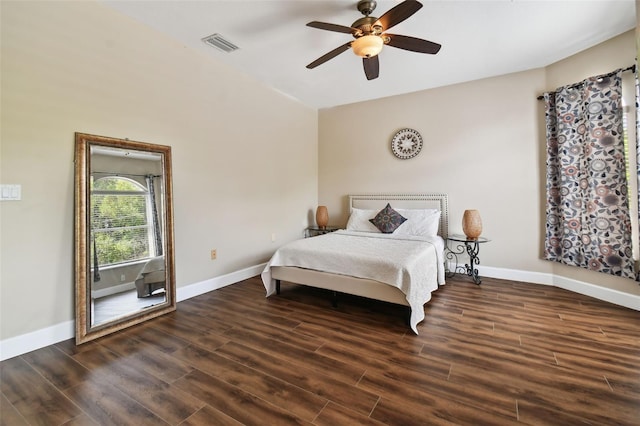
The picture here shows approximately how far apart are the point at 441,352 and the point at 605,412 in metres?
0.84

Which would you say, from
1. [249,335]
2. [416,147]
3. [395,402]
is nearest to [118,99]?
[249,335]

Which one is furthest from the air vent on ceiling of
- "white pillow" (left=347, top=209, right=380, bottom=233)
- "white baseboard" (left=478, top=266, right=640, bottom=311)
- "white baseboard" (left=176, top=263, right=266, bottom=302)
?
"white baseboard" (left=478, top=266, right=640, bottom=311)

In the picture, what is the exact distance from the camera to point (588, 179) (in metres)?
3.05

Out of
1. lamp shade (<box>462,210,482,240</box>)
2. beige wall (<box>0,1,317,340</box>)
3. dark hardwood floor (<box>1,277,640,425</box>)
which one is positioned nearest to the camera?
dark hardwood floor (<box>1,277,640,425</box>)

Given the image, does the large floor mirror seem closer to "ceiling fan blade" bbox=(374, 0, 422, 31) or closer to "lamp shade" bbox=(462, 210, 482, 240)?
"ceiling fan blade" bbox=(374, 0, 422, 31)

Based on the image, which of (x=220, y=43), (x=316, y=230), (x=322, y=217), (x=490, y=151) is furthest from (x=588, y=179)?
(x=220, y=43)

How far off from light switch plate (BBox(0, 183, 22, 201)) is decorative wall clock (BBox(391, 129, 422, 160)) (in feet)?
14.4

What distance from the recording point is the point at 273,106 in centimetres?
428

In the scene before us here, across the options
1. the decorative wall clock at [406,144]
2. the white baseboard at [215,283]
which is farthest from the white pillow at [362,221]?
the white baseboard at [215,283]

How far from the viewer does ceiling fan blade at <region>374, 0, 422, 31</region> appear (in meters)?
1.92

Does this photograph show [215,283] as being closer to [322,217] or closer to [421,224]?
[322,217]

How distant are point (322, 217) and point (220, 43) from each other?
2919mm

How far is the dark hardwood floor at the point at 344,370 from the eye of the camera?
1476 millimetres

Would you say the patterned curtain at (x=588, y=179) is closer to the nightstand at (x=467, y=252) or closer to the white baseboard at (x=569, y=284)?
the white baseboard at (x=569, y=284)
